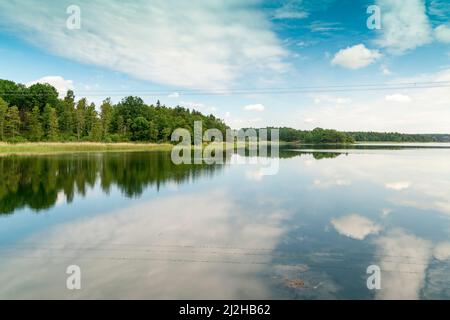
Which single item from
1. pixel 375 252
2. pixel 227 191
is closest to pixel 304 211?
pixel 375 252

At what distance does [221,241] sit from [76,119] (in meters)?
70.8

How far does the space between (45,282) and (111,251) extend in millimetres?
2065

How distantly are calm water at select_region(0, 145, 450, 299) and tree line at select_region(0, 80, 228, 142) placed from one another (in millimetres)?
52199

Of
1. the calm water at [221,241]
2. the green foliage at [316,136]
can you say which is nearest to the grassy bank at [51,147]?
the calm water at [221,241]

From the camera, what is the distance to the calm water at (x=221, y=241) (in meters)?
6.57

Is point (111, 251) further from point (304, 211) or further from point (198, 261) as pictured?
point (304, 211)

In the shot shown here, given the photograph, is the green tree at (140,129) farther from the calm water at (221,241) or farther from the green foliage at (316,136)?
the green foliage at (316,136)

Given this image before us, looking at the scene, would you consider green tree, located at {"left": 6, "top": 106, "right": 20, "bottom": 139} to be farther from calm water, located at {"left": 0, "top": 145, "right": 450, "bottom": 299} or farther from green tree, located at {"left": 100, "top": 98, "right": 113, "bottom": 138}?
calm water, located at {"left": 0, "top": 145, "right": 450, "bottom": 299}

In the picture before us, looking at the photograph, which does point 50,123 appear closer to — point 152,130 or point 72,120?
point 72,120

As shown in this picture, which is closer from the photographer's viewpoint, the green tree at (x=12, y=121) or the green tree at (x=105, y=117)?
the green tree at (x=12, y=121)

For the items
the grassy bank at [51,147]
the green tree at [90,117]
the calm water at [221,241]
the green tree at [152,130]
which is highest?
the green tree at [90,117]

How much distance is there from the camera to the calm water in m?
6.57

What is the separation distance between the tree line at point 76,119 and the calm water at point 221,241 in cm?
5220

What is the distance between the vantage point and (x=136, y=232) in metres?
10.4
